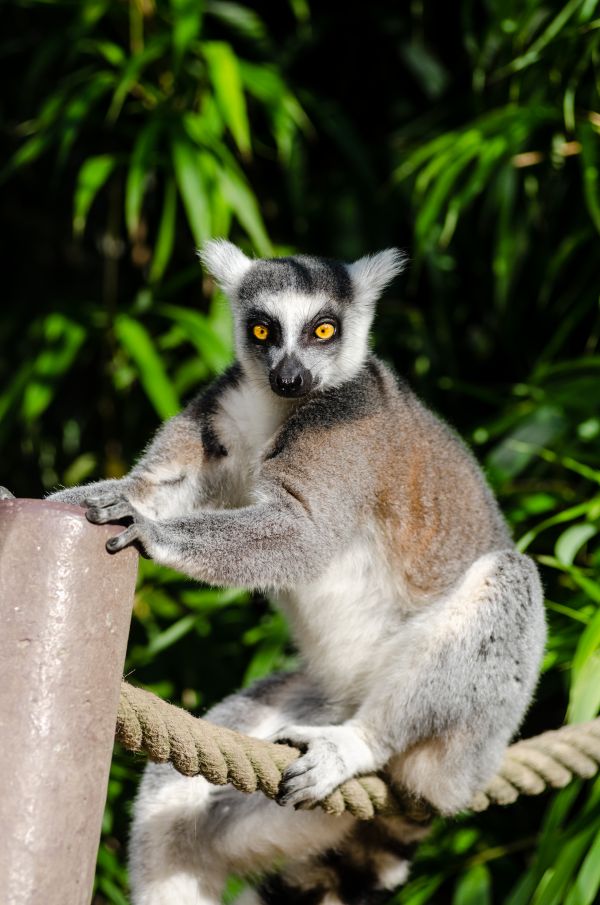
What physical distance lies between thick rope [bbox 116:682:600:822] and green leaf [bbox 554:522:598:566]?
0.77 m

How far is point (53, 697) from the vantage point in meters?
2.11

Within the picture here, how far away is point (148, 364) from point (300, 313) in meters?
1.70

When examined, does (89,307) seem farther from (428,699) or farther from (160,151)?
(428,699)

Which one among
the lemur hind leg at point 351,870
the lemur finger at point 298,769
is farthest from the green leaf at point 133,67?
the lemur hind leg at point 351,870

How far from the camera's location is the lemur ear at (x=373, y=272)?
3.85 meters

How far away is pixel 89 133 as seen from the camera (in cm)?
615

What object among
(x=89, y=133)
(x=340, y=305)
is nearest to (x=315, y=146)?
(x=89, y=133)

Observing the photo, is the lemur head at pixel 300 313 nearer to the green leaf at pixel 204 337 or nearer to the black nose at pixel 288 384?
the black nose at pixel 288 384

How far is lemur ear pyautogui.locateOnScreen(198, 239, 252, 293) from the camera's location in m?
3.90

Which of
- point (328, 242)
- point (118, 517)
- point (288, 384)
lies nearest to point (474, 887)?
A: point (288, 384)

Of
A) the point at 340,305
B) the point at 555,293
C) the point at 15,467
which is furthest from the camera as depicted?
the point at 15,467

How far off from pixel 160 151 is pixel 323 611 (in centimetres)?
298

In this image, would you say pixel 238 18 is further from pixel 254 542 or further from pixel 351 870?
pixel 351 870

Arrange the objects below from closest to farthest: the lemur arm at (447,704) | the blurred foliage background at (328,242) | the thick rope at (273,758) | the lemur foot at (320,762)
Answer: the thick rope at (273,758), the lemur foot at (320,762), the lemur arm at (447,704), the blurred foliage background at (328,242)
